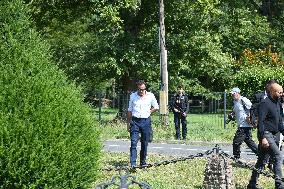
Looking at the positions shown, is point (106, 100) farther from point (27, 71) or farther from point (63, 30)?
point (27, 71)

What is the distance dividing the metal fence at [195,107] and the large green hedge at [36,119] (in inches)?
697

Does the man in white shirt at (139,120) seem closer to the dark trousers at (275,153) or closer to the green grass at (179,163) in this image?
the green grass at (179,163)

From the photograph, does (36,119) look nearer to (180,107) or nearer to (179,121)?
(180,107)

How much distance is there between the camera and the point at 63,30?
135 ft

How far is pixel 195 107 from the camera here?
26.2 meters

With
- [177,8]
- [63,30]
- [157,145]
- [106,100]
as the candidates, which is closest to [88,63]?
[106,100]

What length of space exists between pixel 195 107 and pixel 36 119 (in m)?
20.3

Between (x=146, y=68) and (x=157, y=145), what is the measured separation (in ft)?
26.1

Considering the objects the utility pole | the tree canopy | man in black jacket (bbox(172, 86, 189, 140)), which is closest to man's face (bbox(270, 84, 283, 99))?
man in black jacket (bbox(172, 86, 189, 140))

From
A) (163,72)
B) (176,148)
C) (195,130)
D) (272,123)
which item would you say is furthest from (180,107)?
(272,123)

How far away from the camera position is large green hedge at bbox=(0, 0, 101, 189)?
20.0 ft

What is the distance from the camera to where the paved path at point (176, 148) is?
15.7 m

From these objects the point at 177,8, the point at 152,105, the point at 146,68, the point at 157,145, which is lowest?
the point at 157,145

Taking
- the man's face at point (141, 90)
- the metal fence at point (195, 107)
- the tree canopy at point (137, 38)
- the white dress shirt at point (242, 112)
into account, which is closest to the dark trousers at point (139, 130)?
the man's face at point (141, 90)
